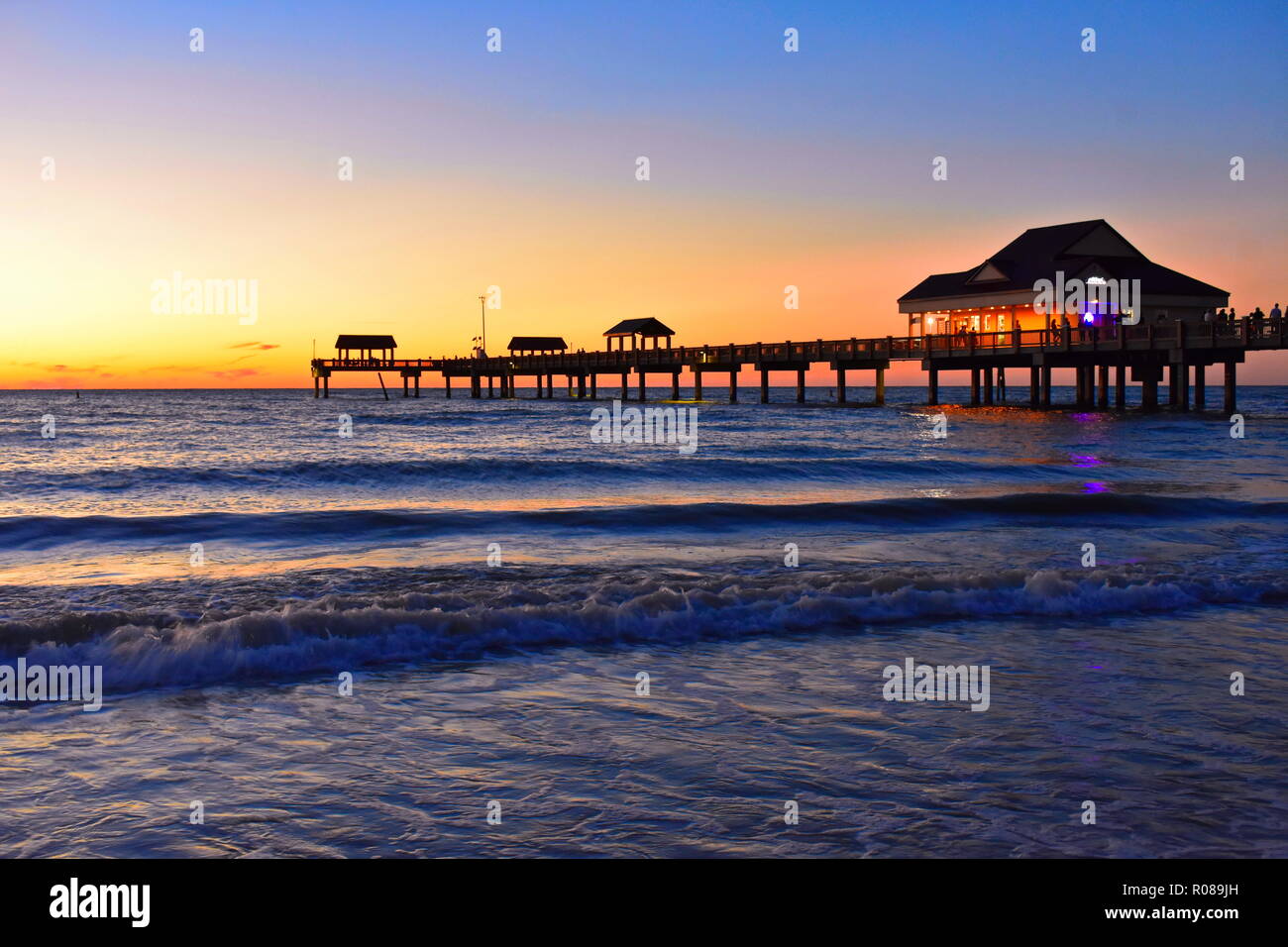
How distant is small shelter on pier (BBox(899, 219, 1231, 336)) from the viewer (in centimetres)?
5191

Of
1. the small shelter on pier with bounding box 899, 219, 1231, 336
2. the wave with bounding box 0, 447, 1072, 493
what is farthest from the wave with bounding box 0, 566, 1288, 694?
the small shelter on pier with bounding box 899, 219, 1231, 336

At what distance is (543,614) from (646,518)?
843 cm

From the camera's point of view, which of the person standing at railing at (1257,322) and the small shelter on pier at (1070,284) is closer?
the person standing at railing at (1257,322)

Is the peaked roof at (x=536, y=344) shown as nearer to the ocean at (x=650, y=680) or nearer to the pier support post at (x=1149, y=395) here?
the pier support post at (x=1149, y=395)

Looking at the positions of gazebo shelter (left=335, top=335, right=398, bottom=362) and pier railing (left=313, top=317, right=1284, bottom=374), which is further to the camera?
gazebo shelter (left=335, top=335, right=398, bottom=362)

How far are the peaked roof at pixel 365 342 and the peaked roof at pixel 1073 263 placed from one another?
221 feet

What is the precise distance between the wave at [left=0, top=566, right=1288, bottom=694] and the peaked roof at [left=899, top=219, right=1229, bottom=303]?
47.2 metres

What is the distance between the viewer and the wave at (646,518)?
15219 millimetres

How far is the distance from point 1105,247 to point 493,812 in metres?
57.9

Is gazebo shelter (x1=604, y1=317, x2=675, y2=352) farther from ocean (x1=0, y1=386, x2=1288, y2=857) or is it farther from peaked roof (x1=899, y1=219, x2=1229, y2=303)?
ocean (x1=0, y1=386, x2=1288, y2=857)

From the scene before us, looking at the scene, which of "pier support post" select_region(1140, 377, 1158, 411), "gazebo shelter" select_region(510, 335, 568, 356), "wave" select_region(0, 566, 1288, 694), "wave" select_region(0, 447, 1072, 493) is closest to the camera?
"wave" select_region(0, 566, 1288, 694)

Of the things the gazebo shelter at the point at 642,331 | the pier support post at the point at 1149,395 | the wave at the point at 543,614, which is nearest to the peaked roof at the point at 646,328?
the gazebo shelter at the point at 642,331

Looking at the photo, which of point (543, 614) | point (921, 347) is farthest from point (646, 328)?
point (543, 614)
